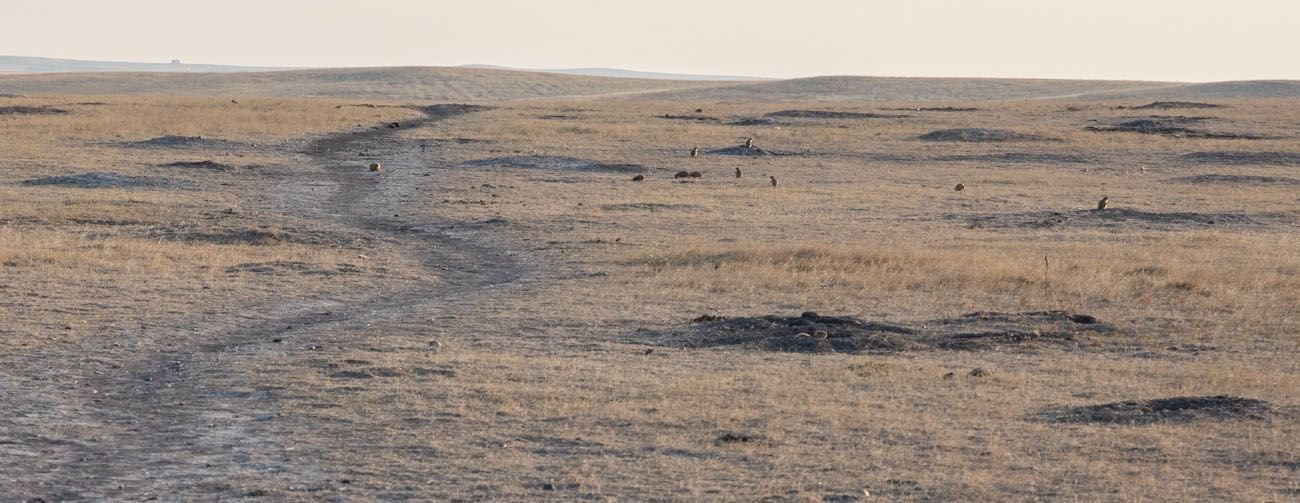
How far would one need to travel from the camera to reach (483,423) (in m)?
10.2

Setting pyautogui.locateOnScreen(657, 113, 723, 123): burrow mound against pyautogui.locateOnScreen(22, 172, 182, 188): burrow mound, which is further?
pyautogui.locateOnScreen(657, 113, 723, 123): burrow mound

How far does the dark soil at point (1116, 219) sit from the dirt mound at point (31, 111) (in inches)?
1343

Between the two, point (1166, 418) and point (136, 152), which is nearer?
point (1166, 418)

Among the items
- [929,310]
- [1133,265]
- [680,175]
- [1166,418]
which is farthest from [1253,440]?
[680,175]

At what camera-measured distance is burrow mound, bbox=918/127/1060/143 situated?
46094 mm

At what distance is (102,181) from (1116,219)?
58.4 feet

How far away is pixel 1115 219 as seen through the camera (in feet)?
86.6

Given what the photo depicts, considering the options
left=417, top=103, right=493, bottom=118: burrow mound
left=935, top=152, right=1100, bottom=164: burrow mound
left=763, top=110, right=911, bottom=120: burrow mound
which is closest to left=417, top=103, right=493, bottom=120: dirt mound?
left=417, top=103, right=493, bottom=118: burrow mound

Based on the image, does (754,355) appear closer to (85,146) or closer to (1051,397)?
(1051,397)

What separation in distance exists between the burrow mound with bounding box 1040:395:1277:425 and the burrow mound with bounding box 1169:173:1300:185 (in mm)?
24816

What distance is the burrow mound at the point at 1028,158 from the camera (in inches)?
1615

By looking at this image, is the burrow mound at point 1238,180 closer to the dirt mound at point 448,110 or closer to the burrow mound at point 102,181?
the burrow mound at point 102,181

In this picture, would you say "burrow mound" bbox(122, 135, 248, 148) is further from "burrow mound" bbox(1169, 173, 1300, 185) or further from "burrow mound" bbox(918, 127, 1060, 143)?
"burrow mound" bbox(1169, 173, 1300, 185)

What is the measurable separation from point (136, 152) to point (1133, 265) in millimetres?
25407
